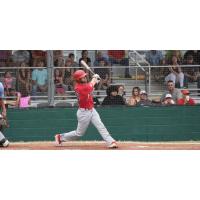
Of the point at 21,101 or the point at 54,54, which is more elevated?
the point at 54,54

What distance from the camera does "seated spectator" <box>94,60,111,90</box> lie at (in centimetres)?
1748

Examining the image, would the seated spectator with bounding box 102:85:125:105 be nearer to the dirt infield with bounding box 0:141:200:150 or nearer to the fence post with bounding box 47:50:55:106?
the dirt infield with bounding box 0:141:200:150

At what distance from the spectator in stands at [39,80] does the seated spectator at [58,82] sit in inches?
10.2

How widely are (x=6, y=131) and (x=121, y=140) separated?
2980 mm

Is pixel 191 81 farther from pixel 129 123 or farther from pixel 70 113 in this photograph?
pixel 70 113

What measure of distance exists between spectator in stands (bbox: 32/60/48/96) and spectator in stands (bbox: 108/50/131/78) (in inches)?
69.4

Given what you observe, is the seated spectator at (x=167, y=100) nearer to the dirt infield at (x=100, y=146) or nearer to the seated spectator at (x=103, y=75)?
the dirt infield at (x=100, y=146)

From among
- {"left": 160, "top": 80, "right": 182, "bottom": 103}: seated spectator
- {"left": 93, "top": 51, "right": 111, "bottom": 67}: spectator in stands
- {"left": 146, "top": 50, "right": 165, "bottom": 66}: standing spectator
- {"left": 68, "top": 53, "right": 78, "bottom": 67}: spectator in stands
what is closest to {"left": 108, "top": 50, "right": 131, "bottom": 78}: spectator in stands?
{"left": 93, "top": 51, "right": 111, "bottom": 67}: spectator in stands

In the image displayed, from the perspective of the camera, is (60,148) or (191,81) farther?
(191,81)

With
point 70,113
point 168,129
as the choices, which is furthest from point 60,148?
point 168,129

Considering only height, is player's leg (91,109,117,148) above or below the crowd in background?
below

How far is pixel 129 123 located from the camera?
57.8 feet

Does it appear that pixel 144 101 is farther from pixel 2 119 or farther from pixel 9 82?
pixel 2 119

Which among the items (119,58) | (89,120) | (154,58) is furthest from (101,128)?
(154,58)
